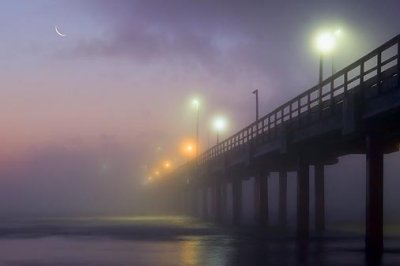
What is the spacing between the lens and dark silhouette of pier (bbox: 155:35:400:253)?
78.0ft

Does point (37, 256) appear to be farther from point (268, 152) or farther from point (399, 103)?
point (268, 152)

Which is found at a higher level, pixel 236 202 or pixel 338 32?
pixel 338 32

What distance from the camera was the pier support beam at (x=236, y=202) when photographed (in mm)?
57812

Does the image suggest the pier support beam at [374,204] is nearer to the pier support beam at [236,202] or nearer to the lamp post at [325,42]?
the lamp post at [325,42]

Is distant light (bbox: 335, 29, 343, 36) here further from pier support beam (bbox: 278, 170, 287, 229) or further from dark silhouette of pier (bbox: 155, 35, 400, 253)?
pier support beam (bbox: 278, 170, 287, 229)

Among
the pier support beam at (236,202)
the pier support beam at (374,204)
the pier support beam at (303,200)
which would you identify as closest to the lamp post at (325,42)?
the pier support beam at (303,200)

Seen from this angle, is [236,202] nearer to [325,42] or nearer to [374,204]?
[325,42]

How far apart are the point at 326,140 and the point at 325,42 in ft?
15.1

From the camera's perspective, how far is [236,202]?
6000cm

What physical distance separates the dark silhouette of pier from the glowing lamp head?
9.69 ft

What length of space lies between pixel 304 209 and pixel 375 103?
43.1 ft

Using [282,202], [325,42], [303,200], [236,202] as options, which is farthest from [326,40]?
[236,202]

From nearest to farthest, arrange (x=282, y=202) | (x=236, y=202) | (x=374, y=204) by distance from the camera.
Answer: (x=374, y=204) < (x=282, y=202) < (x=236, y=202)

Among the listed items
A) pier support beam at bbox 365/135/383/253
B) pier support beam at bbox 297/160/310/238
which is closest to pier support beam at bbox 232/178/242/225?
pier support beam at bbox 297/160/310/238
